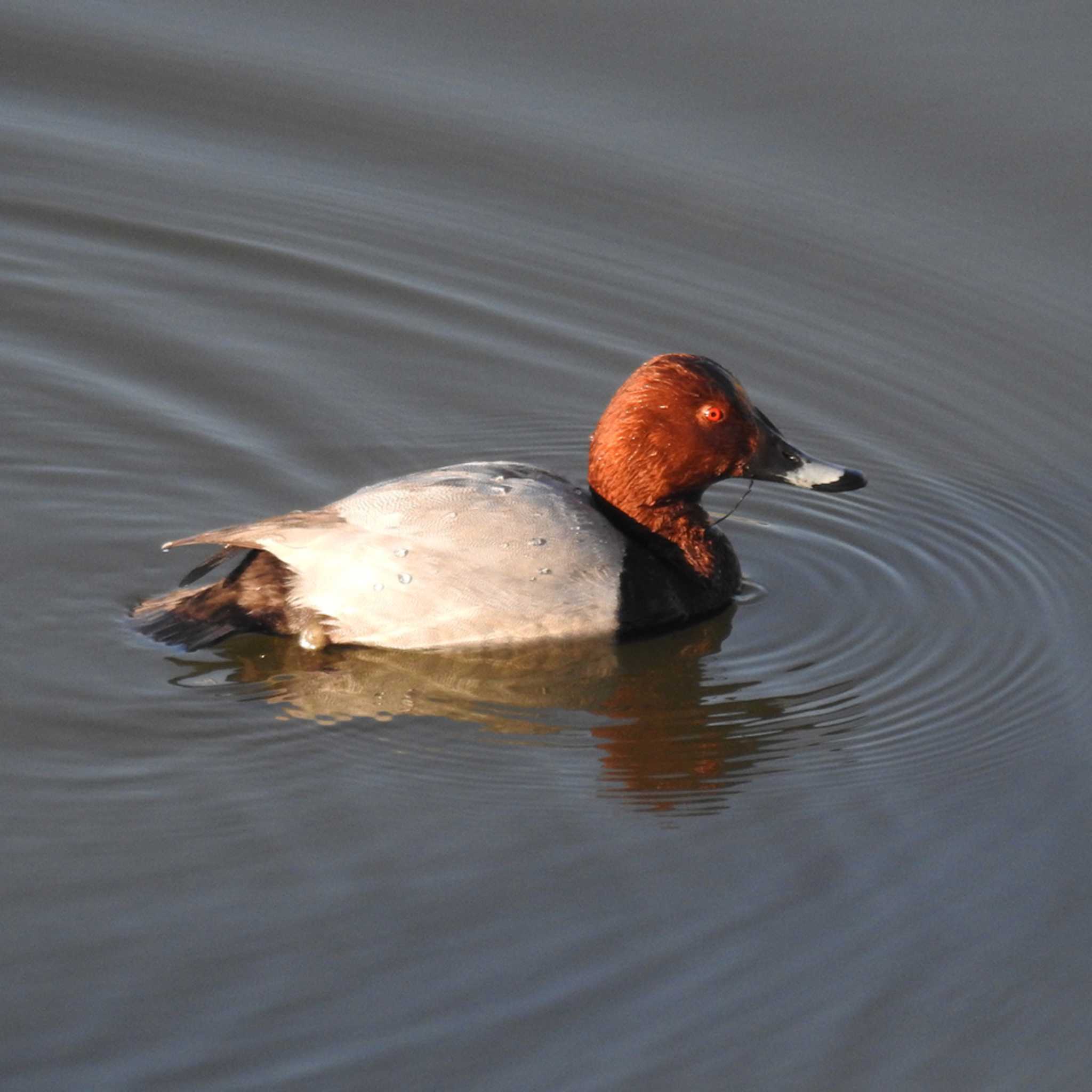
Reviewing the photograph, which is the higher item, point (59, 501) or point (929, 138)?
point (929, 138)

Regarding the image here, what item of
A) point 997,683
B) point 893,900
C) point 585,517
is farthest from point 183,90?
point 893,900

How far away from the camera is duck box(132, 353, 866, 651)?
228 inches

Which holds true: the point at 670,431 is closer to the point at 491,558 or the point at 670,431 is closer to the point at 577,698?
the point at 491,558

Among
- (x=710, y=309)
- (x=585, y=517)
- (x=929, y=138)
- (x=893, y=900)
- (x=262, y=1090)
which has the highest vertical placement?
(x=929, y=138)

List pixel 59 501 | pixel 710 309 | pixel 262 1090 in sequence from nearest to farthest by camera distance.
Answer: pixel 262 1090 < pixel 59 501 < pixel 710 309

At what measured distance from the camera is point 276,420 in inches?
281

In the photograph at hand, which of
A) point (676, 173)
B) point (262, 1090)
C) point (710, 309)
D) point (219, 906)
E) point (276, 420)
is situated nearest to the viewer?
point (262, 1090)

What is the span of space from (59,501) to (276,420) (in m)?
0.96

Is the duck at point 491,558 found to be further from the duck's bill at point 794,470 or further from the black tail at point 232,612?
the duck's bill at point 794,470

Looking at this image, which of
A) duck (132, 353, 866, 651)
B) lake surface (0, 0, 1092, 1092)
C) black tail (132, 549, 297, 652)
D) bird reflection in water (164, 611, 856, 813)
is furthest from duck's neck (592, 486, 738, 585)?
black tail (132, 549, 297, 652)

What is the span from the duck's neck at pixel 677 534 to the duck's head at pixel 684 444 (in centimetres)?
2

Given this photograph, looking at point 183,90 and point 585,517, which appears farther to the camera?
point 183,90

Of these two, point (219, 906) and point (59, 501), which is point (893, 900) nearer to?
point (219, 906)

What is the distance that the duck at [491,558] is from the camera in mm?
5781
